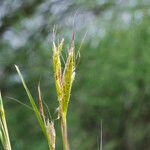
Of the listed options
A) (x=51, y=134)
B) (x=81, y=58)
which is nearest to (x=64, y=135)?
(x=51, y=134)

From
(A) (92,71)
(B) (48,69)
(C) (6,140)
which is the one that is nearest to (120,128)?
(A) (92,71)

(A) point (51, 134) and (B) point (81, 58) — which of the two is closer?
(A) point (51, 134)

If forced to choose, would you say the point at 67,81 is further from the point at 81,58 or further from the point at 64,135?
the point at 81,58

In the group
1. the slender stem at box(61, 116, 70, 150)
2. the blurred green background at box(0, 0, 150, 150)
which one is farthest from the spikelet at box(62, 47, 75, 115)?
the blurred green background at box(0, 0, 150, 150)

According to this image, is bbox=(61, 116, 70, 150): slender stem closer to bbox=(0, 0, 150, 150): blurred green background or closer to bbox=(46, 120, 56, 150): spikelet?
bbox=(46, 120, 56, 150): spikelet

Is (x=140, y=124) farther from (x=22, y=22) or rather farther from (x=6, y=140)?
(x=6, y=140)

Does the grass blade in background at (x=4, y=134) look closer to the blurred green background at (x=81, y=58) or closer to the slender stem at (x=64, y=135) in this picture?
the slender stem at (x=64, y=135)

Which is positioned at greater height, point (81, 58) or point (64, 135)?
point (64, 135)

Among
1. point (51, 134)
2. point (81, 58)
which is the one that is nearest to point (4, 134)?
point (51, 134)

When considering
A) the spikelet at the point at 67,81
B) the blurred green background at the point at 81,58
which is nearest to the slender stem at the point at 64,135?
the spikelet at the point at 67,81
